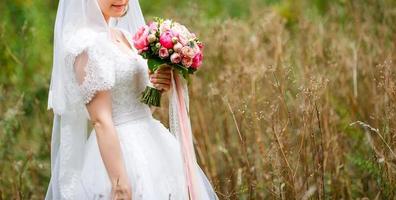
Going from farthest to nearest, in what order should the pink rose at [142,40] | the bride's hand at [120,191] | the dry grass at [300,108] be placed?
the dry grass at [300,108], the pink rose at [142,40], the bride's hand at [120,191]

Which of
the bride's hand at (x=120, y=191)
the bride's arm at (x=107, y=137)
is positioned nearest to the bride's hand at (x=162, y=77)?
the bride's arm at (x=107, y=137)

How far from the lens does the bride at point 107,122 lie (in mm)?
2693

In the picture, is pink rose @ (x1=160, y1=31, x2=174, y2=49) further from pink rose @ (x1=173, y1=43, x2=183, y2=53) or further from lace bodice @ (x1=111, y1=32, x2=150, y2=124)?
lace bodice @ (x1=111, y1=32, x2=150, y2=124)

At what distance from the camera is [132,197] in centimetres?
270

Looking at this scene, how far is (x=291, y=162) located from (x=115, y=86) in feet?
4.34

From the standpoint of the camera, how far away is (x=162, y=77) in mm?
2836

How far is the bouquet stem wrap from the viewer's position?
281 cm

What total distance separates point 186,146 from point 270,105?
870 millimetres

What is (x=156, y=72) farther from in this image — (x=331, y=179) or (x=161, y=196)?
(x=331, y=179)

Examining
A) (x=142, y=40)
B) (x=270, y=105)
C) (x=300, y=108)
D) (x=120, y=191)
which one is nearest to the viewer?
(x=120, y=191)

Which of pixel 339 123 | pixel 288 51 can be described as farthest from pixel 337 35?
pixel 339 123

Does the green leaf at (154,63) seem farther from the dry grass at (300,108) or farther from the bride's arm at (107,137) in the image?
the dry grass at (300,108)

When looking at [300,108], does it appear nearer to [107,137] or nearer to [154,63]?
[154,63]

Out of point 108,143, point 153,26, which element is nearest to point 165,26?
point 153,26
